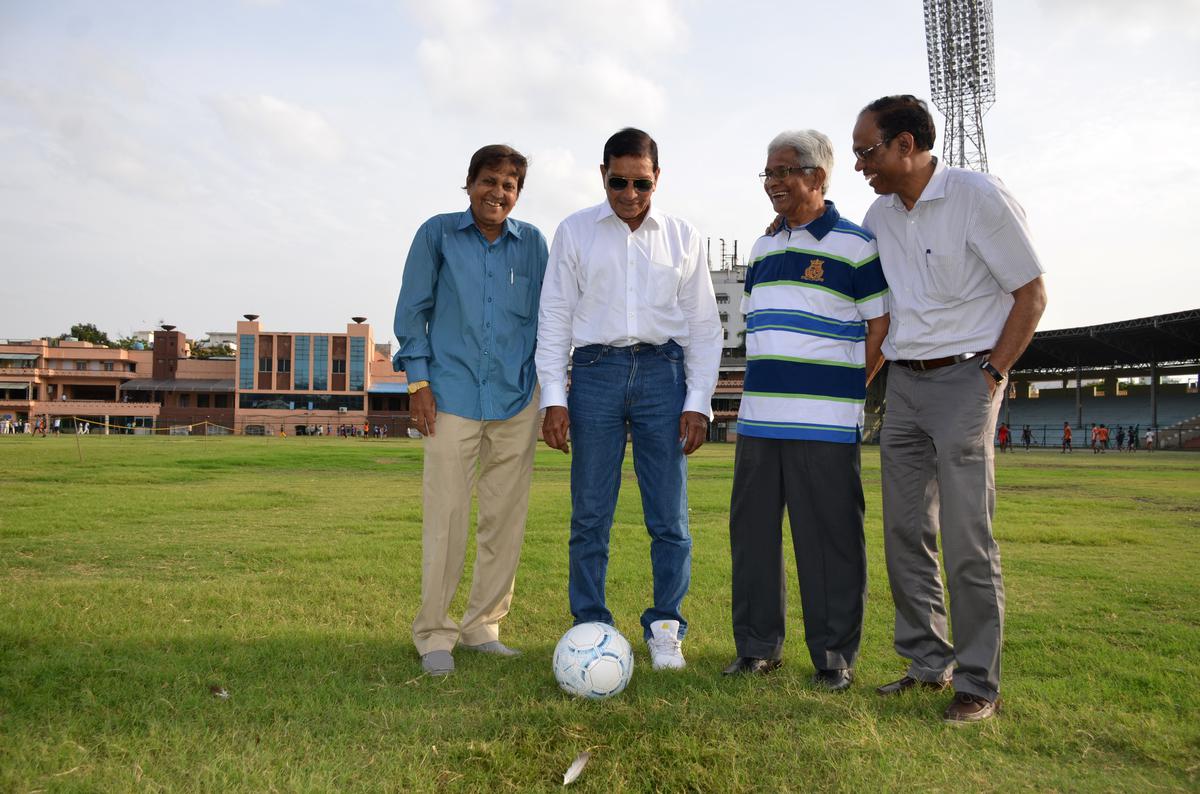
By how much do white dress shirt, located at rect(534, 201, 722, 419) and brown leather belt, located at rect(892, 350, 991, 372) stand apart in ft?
2.88

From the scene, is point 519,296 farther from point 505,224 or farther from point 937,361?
point 937,361

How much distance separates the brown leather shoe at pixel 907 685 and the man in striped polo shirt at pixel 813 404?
0.16 meters

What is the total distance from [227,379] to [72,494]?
210 feet

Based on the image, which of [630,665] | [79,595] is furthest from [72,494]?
[630,665]

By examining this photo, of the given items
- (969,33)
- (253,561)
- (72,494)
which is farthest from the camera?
(969,33)

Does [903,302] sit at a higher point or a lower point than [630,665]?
higher

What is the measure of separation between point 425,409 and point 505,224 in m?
Result: 1.02

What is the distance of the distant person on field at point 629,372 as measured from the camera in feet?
12.8

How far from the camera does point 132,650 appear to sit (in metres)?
3.99

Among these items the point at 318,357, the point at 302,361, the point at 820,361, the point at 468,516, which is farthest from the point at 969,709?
the point at 302,361

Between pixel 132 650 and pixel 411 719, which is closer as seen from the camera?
pixel 411 719

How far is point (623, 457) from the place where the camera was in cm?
387

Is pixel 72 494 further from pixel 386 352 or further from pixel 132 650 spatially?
pixel 386 352

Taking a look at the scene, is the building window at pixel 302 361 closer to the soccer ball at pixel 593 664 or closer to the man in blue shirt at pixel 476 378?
the man in blue shirt at pixel 476 378
